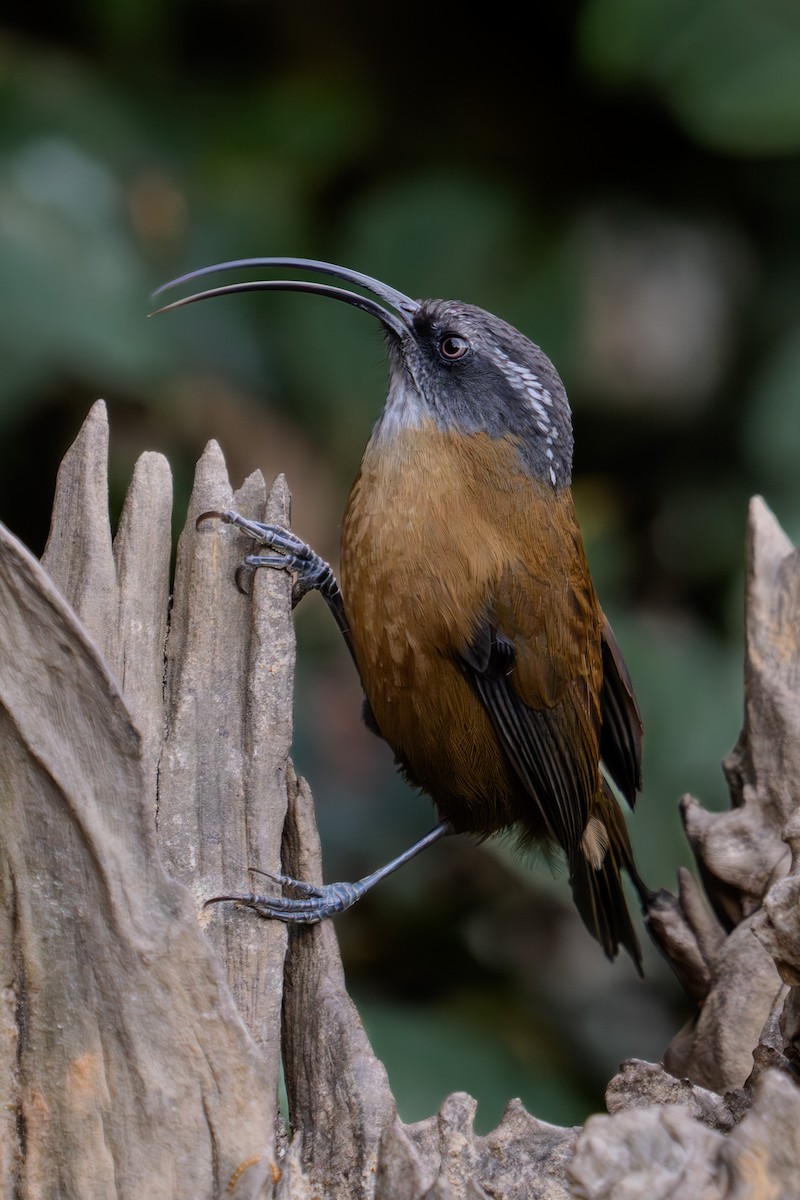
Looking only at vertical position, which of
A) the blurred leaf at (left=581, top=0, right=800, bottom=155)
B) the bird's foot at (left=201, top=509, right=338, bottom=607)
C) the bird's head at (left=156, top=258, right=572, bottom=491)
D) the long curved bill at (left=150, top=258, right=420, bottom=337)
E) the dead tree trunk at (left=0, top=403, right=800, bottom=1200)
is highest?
the blurred leaf at (left=581, top=0, right=800, bottom=155)

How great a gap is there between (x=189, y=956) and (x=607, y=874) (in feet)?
4.21

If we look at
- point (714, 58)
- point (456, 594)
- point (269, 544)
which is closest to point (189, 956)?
point (269, 544)

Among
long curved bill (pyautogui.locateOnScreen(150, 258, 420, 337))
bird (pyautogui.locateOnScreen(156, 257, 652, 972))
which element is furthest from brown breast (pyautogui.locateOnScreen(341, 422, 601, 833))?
long curved bill (pyautogui.locateOnScreen(150, 258, 420, 337))

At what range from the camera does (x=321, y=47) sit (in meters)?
4.13

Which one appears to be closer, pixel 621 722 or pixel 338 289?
pixel 338 289

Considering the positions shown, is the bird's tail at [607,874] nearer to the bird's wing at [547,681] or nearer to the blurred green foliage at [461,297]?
the bird's wing at [547,681]

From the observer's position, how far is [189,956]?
5.71 ft

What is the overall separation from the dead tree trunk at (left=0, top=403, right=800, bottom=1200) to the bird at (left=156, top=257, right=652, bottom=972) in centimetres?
34

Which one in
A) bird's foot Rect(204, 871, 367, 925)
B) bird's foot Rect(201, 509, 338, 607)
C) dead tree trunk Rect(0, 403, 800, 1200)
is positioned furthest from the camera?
bird's foot Rect(201, 509, 338, 607)

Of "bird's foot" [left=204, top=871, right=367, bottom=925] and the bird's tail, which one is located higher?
the bird's tail

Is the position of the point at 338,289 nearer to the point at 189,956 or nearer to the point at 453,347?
the point at 453,347

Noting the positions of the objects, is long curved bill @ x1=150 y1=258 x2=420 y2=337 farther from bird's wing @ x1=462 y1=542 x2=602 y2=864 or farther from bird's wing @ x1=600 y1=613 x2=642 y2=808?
bird's wing @ x1=600 y1=613 x2=642 y2=808

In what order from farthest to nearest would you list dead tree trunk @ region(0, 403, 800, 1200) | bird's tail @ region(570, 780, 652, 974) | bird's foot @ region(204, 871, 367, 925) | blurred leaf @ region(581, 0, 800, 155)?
blurred leaf @ region(581, 0, 800, 155)
bird's tail @ region(570, 780, 652, 974)
bird's foot @ region(204, 871, 367, 925)
dead tree trunk @ region(0, 403, 800, 1200)

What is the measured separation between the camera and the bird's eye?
260 centimetres
